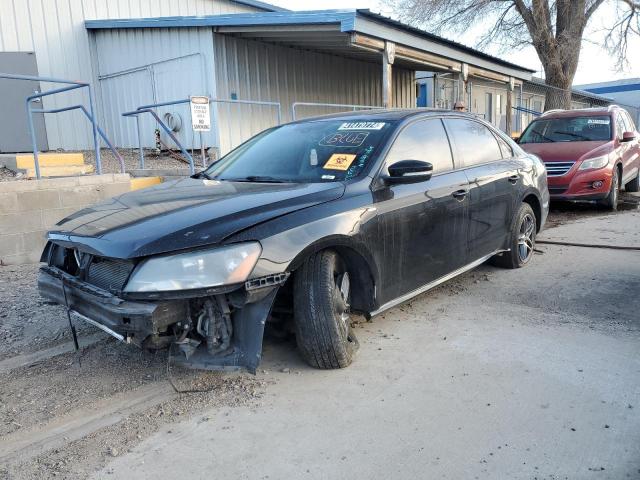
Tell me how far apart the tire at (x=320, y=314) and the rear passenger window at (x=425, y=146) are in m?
1.02

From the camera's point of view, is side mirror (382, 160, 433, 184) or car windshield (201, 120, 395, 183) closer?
side mirror (382, 160, 433, 184)

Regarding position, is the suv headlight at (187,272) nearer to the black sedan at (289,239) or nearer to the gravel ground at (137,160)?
the black sedan at (289,239)

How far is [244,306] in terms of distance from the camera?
2814 mm

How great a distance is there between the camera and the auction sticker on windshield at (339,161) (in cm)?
368

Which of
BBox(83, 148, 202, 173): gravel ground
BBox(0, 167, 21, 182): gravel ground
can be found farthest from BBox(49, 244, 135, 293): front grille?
BBox(83, 148, 202, 173): gravel ground

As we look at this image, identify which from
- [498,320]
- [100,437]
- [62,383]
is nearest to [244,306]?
[100,437]

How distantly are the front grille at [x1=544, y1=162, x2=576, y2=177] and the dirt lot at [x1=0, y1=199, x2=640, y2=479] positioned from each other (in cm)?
465

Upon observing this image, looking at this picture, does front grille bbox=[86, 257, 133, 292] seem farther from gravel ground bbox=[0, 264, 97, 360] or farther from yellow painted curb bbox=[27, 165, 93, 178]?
yellow painted curb bbox=[27, 165, 93, 178]

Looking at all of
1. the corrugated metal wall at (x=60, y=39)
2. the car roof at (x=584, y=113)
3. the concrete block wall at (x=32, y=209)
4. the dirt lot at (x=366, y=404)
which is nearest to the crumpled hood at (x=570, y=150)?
the car roof at (x=584, y=113)

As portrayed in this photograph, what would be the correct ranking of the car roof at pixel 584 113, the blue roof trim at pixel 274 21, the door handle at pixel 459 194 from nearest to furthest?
1. the door handle at pixel 459 194
2. the blue roof trim at pixel 274 21
3. the car roof at pixel 584 113

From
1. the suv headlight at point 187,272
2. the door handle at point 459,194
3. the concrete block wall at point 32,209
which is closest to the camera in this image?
the suv headlight at point 187,272

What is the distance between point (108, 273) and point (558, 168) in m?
7.69

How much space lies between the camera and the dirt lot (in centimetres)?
245

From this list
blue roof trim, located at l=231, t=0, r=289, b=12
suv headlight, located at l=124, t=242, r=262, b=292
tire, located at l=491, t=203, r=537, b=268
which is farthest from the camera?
blue roof trim, located at l=231, t=0, r=289, b=12
